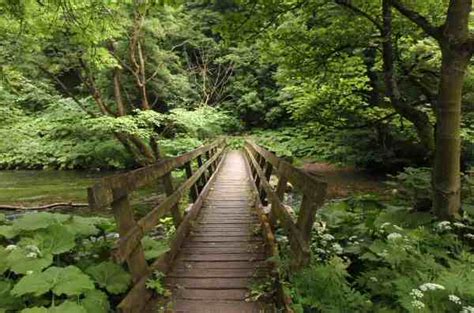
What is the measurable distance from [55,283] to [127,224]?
0.73 metres

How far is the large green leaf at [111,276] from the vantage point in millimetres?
3133

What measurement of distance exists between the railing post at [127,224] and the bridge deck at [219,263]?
1.47 feet

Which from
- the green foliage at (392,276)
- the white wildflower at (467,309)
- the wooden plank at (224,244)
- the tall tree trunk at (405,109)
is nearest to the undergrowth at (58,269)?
the wooden plank at (224,244)

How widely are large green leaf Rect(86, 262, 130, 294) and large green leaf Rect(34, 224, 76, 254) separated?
11.0 inches

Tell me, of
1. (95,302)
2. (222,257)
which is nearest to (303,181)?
(222,257)

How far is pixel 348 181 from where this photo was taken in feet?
53.4

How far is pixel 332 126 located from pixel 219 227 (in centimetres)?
541

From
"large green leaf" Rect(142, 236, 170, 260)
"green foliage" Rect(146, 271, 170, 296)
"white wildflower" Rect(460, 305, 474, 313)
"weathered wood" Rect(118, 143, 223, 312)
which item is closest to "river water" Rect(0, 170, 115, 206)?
"weathered wood" Rect(118, 143, 223, 312)

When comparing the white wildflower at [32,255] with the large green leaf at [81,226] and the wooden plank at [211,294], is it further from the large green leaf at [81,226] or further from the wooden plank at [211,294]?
the wooden plank at [211,294]

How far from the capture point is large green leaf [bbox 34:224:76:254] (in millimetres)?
3198

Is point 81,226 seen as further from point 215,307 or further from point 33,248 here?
point 215,307

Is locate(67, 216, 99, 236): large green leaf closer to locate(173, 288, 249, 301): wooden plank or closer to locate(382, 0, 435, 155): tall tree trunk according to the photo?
locate(173, 288, 249, 301): wooden plank

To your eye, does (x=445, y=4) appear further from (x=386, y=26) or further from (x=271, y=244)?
(x=271, y=244)

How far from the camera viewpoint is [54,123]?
17016 mm
